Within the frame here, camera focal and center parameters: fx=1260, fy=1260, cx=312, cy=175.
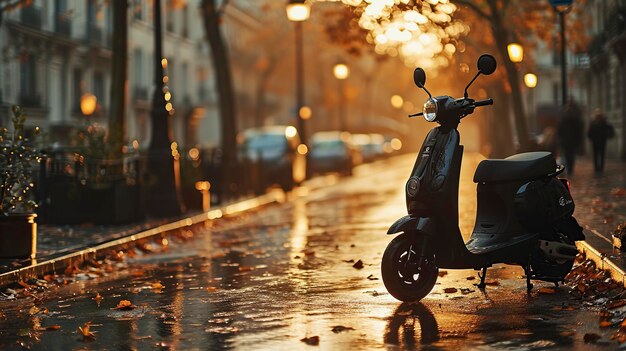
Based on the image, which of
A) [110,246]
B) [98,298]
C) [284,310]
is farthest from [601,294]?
[110,246]

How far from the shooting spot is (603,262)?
1041 cm

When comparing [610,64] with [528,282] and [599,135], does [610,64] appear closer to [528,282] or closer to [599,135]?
[599,135]

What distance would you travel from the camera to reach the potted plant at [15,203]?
12.1m

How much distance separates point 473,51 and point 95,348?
32.2 m

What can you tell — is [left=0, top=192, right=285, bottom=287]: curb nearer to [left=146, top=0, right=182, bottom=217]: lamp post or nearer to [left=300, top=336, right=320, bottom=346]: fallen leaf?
[left=146, top=0, right=182, bottom=217]: lamp post

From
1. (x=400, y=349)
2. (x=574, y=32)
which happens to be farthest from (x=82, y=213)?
(x=574, y=32)

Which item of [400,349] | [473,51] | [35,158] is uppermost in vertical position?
[473,51]

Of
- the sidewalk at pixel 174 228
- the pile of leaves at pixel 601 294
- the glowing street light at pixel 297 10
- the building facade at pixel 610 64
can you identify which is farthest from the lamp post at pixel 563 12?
the pile of leaves at pixel 601 294

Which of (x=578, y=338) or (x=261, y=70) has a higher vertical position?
(x=261, y=70)

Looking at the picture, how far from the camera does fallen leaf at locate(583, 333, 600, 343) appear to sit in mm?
7207

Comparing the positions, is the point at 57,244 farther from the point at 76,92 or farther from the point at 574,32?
the point at 76,92

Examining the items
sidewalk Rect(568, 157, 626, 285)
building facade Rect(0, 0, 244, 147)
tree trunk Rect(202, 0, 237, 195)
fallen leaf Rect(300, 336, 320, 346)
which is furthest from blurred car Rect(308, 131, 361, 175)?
fallen leaf Rect(300, 336, 320, 346)

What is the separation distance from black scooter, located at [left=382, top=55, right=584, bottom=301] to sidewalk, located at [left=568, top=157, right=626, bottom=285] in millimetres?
628

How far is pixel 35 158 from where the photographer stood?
494 inches
